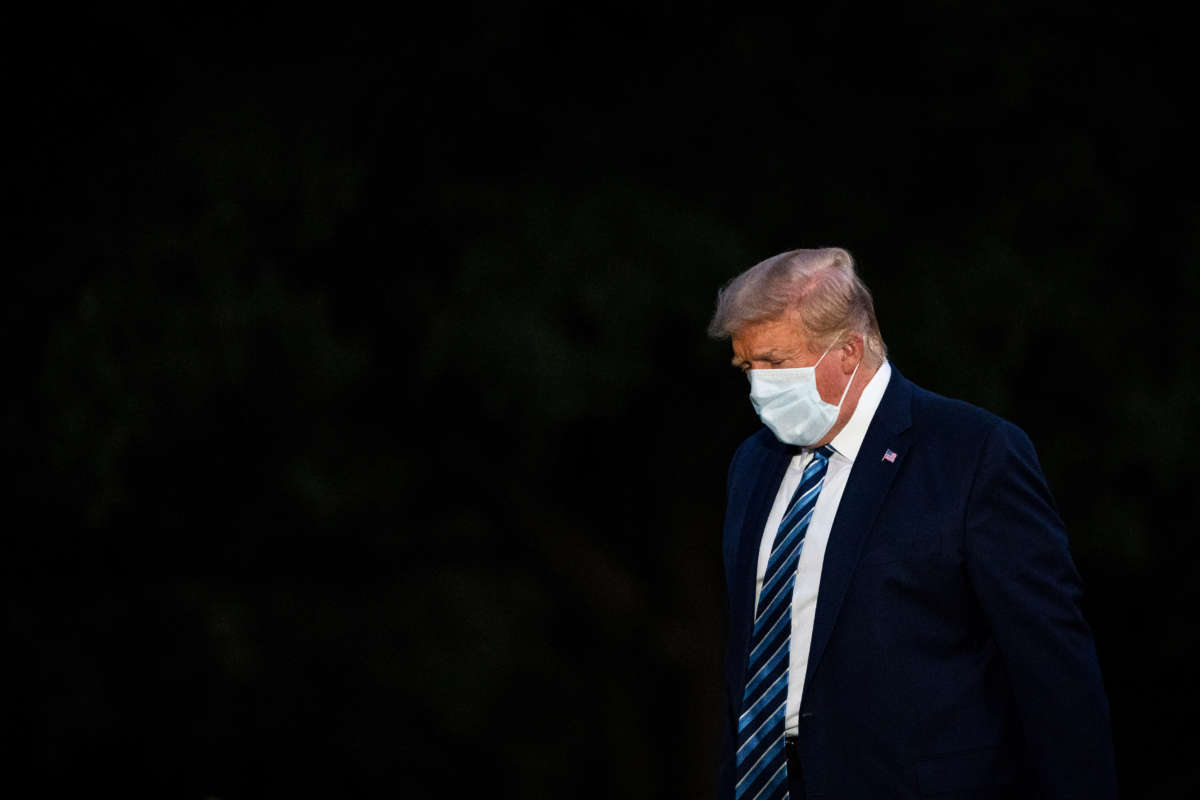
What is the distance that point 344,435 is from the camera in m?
7.34

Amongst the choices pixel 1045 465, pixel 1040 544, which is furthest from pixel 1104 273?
pixel 1040 544

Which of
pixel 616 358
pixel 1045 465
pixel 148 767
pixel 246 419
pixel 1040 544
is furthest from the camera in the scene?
pixel 148 767

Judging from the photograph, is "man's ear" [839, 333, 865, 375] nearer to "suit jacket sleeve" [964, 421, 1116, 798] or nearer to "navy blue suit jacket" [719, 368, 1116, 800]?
"navy blue suit jacket" [719, 368, 1116, 800]

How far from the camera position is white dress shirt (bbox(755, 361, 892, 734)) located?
9.25 ft

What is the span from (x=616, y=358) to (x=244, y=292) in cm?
159

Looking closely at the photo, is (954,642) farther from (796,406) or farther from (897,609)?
(796,406)

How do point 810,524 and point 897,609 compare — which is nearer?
point 897,609

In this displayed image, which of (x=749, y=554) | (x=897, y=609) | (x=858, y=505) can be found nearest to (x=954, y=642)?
(x=897, y=609)

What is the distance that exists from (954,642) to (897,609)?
0.11 meters

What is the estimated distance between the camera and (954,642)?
2738 millimetres

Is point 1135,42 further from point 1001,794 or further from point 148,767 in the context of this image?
point 148,767

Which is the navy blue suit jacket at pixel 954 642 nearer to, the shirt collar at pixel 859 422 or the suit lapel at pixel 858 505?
the suit lapel at pixel 858 505

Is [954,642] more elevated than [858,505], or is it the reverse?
[858,505]

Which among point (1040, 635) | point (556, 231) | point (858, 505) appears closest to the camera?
point (1040, 635)
